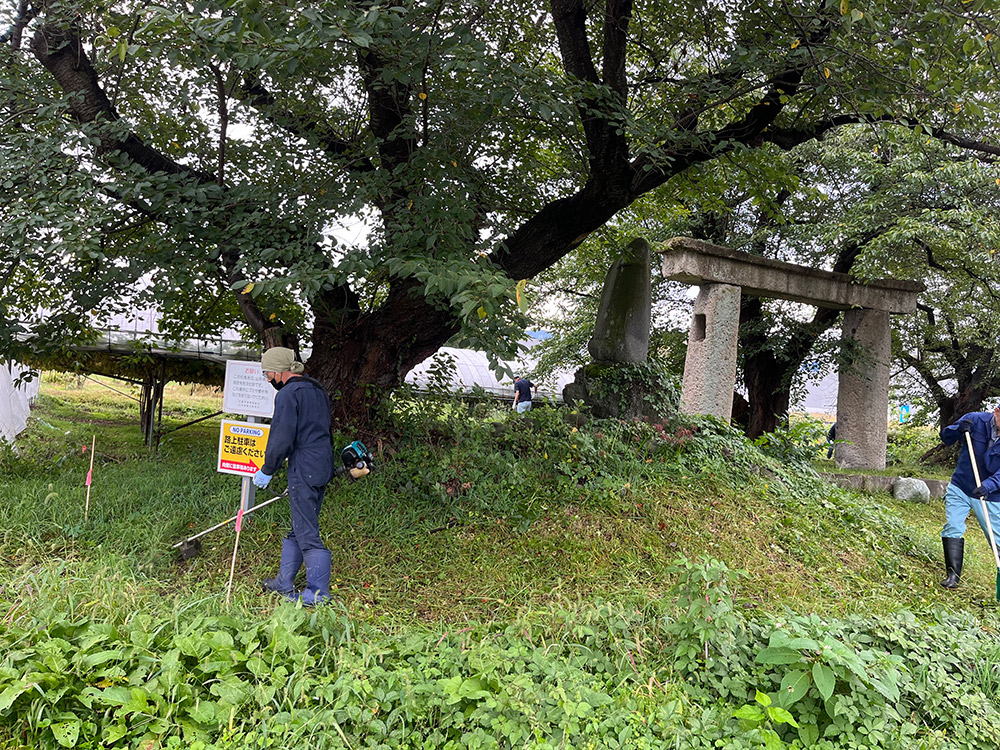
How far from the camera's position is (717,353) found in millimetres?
9680

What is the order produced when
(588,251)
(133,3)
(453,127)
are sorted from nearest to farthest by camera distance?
(453,127)
(133,3)
(588,251)

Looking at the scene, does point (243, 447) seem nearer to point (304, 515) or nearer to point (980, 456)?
point (304, 515)

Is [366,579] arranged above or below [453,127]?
below

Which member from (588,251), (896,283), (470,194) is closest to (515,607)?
(470,194)

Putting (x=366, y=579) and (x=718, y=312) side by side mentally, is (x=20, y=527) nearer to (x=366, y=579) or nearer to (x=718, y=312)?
(x=366, y=579)

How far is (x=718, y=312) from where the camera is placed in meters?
9.70

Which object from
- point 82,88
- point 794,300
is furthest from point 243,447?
point 794,300

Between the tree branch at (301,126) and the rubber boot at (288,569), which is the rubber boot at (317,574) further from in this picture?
the tree branch at (301,126)

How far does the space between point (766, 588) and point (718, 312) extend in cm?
568

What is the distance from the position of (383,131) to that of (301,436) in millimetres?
3074

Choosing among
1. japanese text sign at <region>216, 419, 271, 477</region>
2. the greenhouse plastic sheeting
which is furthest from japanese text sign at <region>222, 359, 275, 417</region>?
the greenhouse plastic sheeting

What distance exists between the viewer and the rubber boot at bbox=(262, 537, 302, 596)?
175 inches

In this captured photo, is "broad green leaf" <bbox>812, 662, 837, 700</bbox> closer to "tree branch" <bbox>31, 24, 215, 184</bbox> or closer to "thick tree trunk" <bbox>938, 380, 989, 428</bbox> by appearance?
"tree branch" <bbox>31, 24, 215, 184</bbox>

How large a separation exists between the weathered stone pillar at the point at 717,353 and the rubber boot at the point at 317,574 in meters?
6.57
